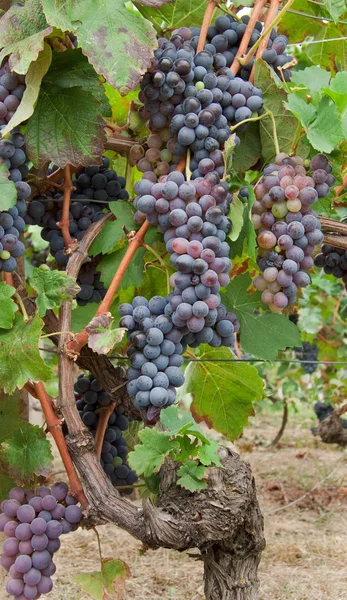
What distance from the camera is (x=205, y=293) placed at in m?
1.33

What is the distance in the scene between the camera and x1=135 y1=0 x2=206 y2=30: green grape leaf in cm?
166

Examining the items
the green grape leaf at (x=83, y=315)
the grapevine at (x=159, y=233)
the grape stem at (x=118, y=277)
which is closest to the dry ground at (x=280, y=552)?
the grapevine at (x=159, y=233)

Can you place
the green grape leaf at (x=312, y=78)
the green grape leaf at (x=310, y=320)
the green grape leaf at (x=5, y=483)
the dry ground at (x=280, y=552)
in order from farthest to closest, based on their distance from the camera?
the green grape leaf at (x=310, y=320)
the dry ground at (x=280, y=552)
the green grape leaf at (x=5, y=483)
the green grape leaf at (x=312, y=78)

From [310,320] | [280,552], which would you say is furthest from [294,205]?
[310,320]

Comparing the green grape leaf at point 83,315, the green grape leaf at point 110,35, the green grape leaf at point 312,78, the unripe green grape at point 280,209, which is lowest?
the green grape leaf at point 83,315

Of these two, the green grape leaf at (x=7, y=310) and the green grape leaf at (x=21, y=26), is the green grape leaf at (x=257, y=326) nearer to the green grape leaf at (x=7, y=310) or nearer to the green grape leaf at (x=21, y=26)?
the green grape leaf at (x=7, y=310)

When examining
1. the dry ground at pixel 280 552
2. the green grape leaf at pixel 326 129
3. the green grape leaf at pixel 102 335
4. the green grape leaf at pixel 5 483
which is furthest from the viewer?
the dry ground at pixel 280 552

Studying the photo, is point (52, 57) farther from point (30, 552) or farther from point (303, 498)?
point (303, 498)

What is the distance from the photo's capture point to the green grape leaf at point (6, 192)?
136cm

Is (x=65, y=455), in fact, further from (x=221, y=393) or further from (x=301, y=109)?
(x=301, y=109)

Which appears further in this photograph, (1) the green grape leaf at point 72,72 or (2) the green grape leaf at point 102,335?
(1) the green grape leaf at point 72,72

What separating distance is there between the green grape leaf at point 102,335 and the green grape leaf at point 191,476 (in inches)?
12.4

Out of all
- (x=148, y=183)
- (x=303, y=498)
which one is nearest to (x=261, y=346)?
(x=148, y=183)

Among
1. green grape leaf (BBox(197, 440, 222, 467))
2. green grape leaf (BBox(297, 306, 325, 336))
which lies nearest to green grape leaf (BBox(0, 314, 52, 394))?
green grape leaf (BBox(197, 440, 222, 467))
